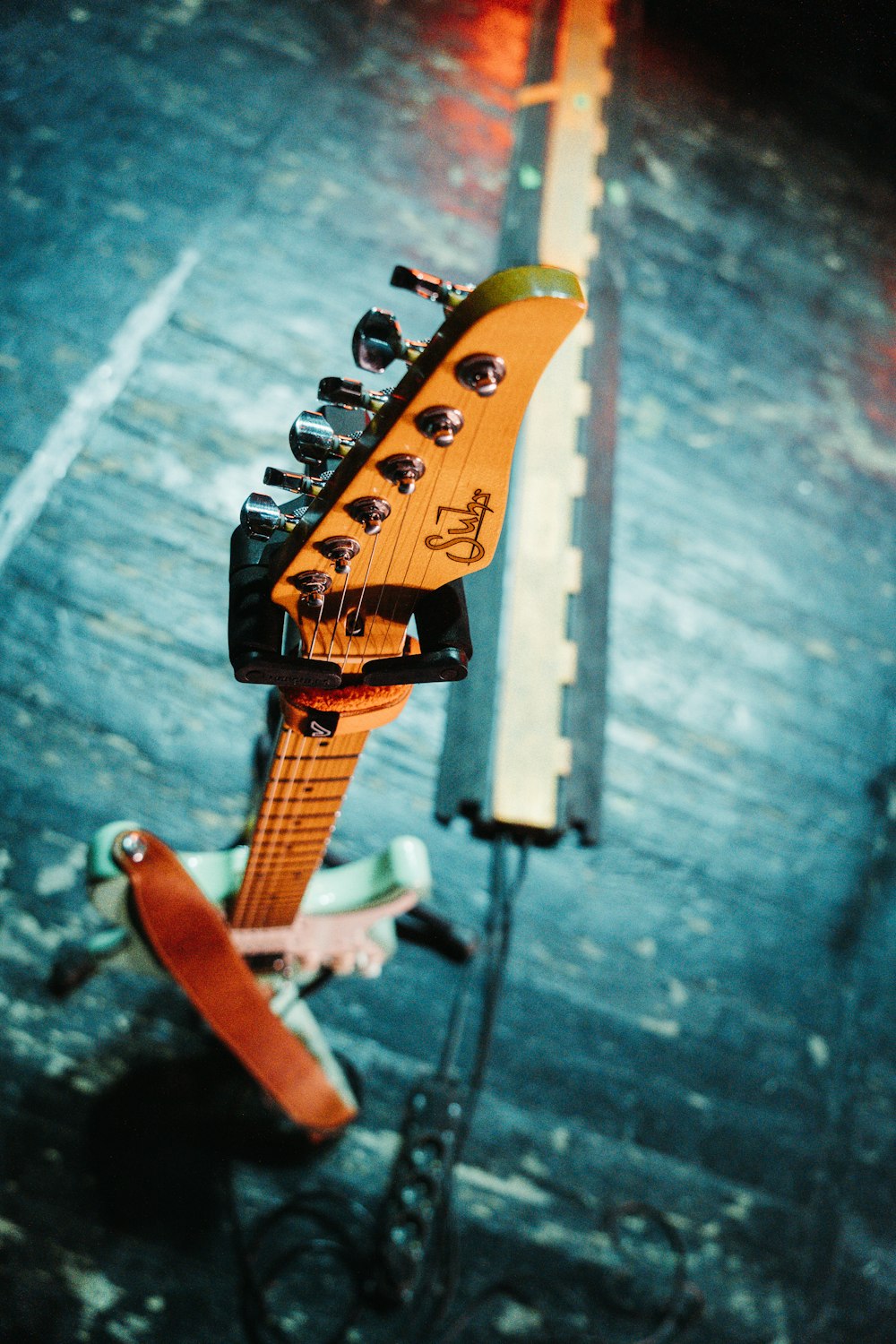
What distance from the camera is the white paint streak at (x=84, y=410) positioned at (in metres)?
1.80

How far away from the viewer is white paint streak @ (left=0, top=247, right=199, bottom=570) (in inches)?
70.9

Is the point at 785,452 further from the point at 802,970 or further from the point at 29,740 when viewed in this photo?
the point at 29,740

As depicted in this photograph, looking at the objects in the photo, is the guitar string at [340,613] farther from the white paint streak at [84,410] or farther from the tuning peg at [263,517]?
the white paint streak at [84,410]

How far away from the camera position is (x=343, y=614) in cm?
87

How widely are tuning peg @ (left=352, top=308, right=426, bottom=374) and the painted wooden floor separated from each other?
116cm

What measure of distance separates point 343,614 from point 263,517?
12 centimetres

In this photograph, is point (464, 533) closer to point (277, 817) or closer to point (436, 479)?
point (436, 479)

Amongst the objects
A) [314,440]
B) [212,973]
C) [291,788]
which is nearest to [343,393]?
[314,440]

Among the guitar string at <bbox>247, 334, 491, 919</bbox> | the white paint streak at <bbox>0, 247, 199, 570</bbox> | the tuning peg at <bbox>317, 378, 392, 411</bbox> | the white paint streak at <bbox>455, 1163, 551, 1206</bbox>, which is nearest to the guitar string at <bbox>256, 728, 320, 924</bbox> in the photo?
the guitar string at <bbox>247, 334, 491, 919</bbox>

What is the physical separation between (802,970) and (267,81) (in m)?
2.76

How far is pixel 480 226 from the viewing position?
8.32ft

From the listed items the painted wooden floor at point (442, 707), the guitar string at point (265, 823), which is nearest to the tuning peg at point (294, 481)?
the guitar string at point (265, 823)

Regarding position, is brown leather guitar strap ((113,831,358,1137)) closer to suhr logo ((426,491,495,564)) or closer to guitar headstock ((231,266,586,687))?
guitar headstock ((231,266,586,687))

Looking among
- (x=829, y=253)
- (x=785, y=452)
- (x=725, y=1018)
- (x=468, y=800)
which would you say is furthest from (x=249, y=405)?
(x=829, y=253)
